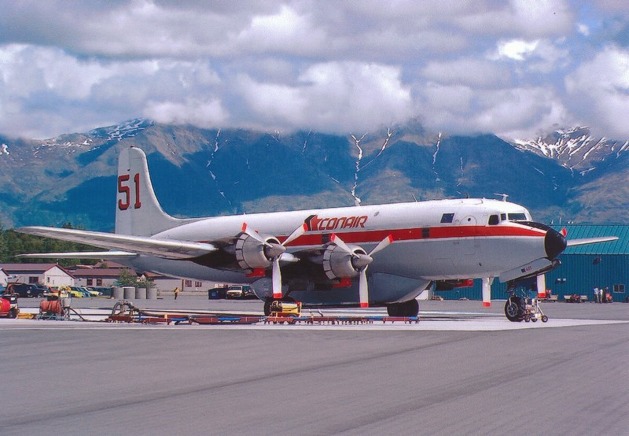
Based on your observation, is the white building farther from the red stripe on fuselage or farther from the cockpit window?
the cockpit window

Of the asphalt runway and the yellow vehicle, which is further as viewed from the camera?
the yellow vehicle

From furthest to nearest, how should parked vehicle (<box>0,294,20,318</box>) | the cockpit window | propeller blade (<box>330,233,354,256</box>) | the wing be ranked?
1. parked vehicle (<box>0,294,20,318</box>)
2. the wing
3. propeller blade (<box>330,233,354,256</box>)
4. the cockpit window

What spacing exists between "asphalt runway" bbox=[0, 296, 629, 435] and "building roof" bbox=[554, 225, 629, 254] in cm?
7484

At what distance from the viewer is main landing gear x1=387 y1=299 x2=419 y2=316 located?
41625 mm

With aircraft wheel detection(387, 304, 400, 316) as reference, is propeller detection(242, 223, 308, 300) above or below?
above

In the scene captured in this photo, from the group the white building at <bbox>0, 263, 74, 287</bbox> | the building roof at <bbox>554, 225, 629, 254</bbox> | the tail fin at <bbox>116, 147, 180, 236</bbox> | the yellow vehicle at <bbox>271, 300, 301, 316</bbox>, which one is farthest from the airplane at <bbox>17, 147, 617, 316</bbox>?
the white building at <bbox>0, 263, 74, 287</bbox>

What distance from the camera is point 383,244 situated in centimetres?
3906

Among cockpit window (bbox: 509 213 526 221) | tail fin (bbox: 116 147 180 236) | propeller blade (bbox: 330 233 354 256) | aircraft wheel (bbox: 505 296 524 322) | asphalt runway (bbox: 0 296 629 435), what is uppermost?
tail fin (bbox: 116 147 180 236)

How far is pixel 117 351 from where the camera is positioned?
74.7ft

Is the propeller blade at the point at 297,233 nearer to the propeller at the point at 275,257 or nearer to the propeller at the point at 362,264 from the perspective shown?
the propeller at the point at 275,257

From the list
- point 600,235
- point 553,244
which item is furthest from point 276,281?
point 600,235

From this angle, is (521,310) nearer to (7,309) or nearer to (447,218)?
(447,218)

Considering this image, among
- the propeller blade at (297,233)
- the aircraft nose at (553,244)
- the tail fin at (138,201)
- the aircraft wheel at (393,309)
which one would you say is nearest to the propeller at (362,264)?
the propeller blade at (297,233)

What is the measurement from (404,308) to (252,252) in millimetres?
8095
